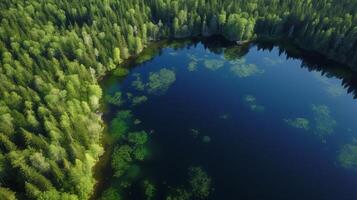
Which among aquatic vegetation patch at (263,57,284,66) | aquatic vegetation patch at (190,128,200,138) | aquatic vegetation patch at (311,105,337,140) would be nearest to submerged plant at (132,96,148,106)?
aquatic vegetation patch at (190,128,200,138)

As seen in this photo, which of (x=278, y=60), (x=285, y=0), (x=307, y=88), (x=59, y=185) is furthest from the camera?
(x=285, y=0)

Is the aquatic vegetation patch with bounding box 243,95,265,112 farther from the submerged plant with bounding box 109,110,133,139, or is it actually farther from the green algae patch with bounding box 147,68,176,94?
the submerged plant with bounding box 109,110,133,139

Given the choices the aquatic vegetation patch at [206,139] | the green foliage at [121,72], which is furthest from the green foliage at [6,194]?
the green foliage at [121,72]

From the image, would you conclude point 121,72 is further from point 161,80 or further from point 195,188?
point 195,188

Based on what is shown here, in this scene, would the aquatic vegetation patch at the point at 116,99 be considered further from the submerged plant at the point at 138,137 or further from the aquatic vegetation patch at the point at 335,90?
the aquatic vegetation patch at the point at 335,90

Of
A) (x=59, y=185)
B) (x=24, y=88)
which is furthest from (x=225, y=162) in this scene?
(x=24, y=88)

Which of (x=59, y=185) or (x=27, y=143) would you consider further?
(x=27, y=143)

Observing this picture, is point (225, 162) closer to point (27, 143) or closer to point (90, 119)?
point (90, 119)

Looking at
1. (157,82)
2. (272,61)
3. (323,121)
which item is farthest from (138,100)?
(323,121)
